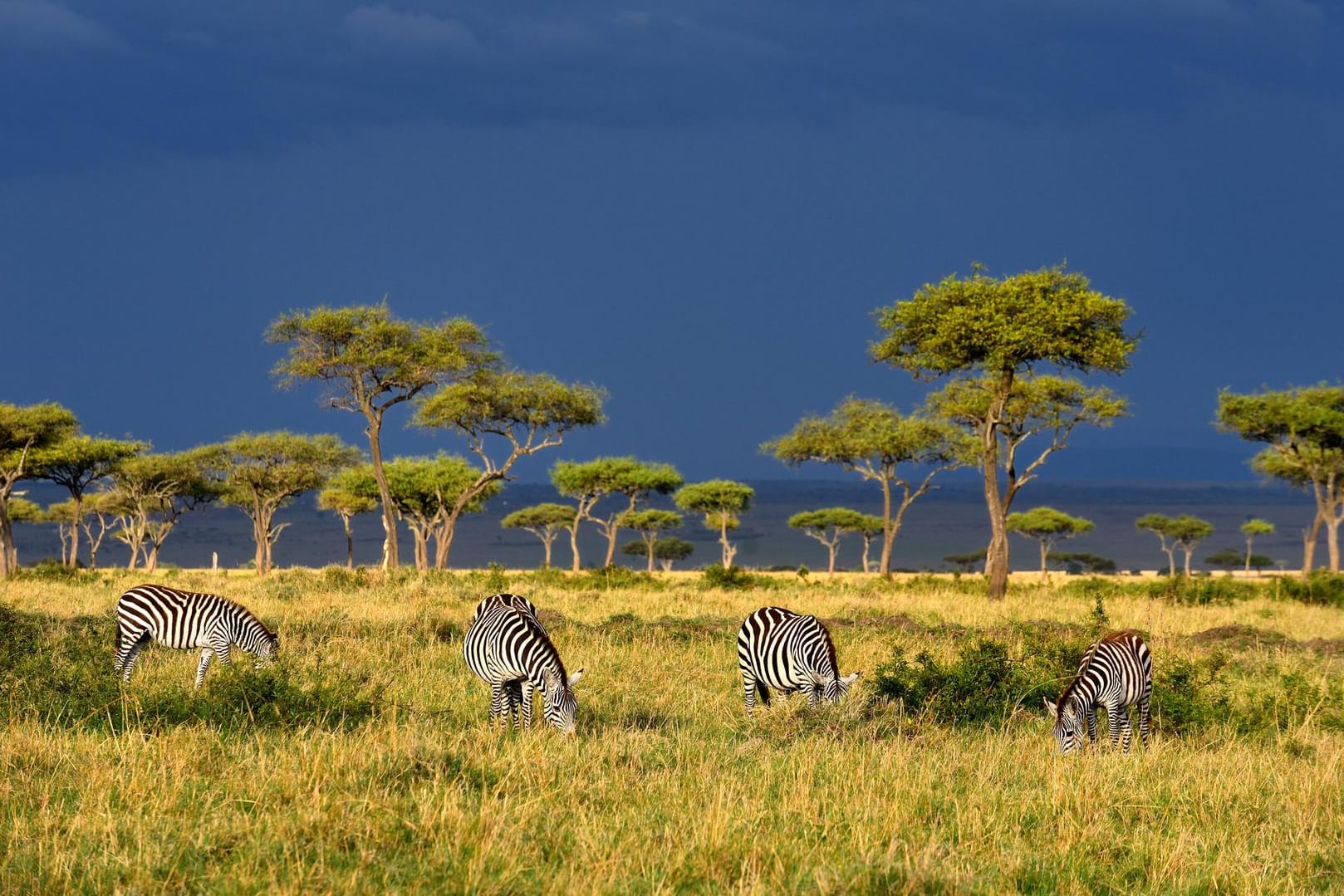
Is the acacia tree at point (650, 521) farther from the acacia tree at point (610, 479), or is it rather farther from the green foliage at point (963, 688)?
the green foliage at point (963, 688)

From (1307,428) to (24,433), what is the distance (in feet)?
160

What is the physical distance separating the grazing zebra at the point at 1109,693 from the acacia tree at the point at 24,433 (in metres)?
40.4

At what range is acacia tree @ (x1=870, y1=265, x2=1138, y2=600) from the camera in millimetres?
29094

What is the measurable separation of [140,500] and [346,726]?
55.2 m

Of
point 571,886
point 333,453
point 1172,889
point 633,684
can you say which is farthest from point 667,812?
point 333,453

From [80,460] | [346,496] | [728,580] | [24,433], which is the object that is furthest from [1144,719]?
[346,496]

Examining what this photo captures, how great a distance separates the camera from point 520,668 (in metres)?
10.5

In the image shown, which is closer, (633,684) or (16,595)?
(633,684)

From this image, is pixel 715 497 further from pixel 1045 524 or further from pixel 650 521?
pixel 1045 524

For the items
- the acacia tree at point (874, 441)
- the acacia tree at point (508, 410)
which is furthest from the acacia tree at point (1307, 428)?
the acacia tree at point (508, 410)

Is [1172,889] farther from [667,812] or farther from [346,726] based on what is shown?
[346,726]

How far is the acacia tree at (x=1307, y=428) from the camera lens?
44.9m

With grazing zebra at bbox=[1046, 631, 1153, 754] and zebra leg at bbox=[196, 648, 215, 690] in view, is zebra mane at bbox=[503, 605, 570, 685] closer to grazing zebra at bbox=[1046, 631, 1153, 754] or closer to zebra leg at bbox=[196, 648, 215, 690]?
zebra leg at bbox=[196, 648, 215, 690]

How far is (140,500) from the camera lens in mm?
59625
